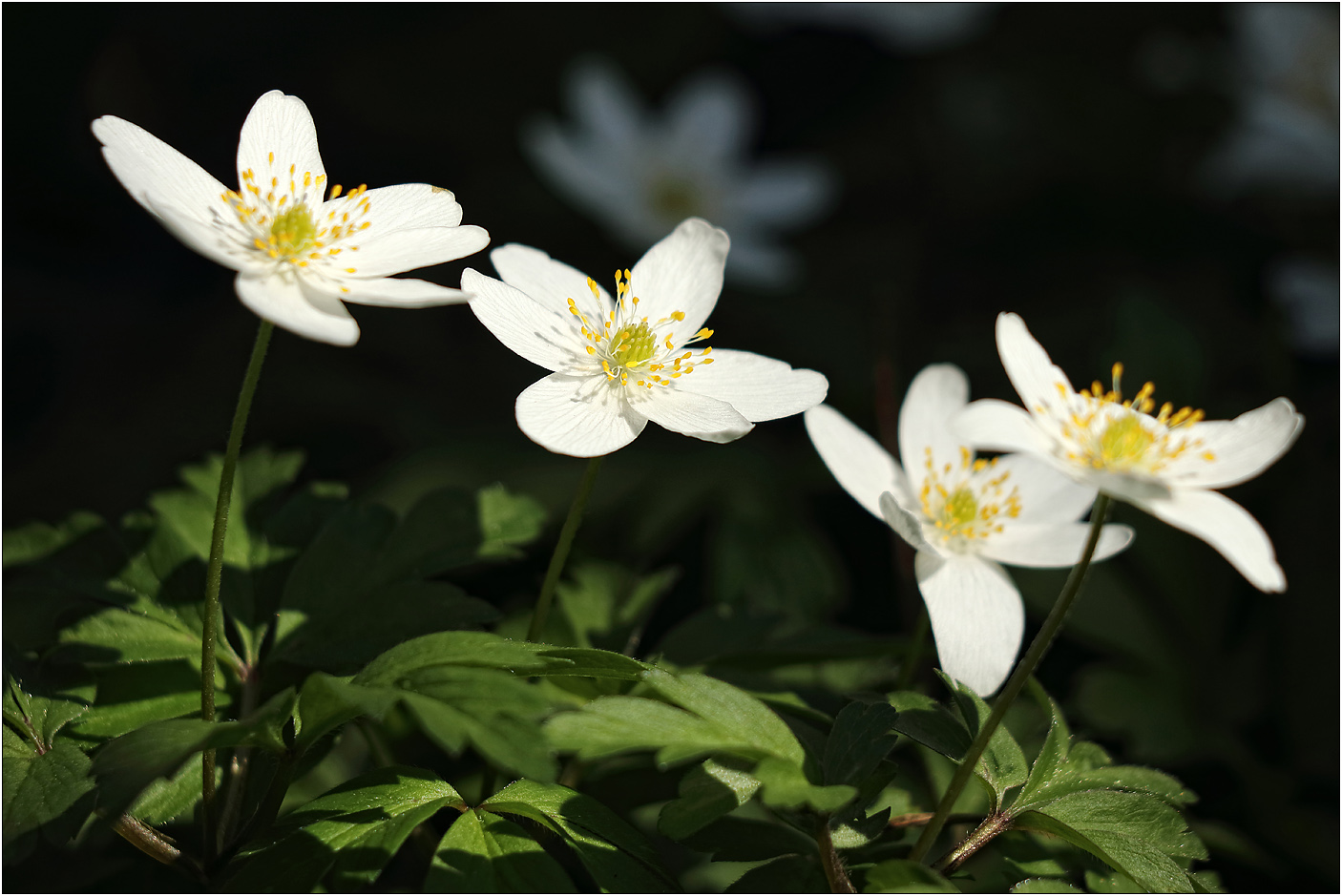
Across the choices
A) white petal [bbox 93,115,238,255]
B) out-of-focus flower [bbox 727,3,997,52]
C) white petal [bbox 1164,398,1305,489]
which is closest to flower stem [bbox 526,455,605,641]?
white petal [bbox 93,115,238,255]

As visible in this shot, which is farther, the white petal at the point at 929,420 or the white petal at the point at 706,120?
the white petal at the point at 706,120

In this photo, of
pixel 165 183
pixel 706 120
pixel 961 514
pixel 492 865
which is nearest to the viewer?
pixel 492 865

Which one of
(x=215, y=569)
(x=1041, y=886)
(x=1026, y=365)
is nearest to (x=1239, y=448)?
(x=1026, y=365)

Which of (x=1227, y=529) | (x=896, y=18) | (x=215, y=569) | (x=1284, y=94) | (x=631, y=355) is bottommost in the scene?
(x=215, y=569)

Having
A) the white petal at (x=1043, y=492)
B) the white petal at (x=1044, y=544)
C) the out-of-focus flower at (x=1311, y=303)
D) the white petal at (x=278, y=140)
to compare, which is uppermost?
the out-of-focus flower at (x=1311, y=303)

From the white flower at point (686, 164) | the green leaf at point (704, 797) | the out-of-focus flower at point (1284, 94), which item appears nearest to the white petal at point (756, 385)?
the green leaf at point (704, 797)

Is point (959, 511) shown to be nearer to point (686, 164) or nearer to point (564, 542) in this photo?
point (564, 542)

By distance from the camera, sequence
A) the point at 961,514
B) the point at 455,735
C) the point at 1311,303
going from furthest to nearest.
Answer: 1. the point at 1311,303
2. the point at 961,514
3. the point at 455,735

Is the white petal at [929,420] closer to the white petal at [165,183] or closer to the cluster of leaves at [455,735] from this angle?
the cluster of leaves at [455,735]
